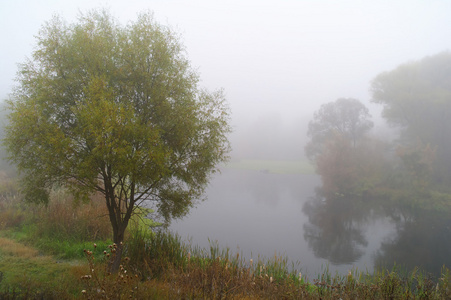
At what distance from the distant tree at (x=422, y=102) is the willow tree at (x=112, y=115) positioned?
37483 mm

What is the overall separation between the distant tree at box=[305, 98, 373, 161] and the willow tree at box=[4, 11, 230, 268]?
143 feet

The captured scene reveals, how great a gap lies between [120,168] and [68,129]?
7.97 feet

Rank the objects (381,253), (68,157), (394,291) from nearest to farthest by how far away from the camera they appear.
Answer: (394,291) < (68,157) < (381,253)

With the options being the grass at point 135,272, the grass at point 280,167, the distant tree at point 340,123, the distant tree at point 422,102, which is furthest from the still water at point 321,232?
the grass at point 280,167

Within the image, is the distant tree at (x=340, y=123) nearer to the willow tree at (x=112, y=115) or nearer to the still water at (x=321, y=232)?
the still water at (x=321, y=232)

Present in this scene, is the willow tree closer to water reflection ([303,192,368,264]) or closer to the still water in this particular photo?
the still water

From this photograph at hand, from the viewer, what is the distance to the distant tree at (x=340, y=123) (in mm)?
49594

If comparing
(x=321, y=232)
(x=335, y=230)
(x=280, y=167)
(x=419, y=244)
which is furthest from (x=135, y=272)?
(x=280, y=167)

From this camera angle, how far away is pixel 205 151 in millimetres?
8812

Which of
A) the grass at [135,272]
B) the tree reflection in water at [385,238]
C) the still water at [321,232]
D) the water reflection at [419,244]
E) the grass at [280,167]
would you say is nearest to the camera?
the grass at [135,272]

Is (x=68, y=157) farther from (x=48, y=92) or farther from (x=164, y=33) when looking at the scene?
(x=164, y=33)

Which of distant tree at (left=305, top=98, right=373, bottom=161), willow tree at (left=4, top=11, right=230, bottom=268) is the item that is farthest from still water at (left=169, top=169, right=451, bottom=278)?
distant tree at (left=305, top=98, right=373, bottom=161)

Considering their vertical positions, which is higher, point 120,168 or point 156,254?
point 120,168

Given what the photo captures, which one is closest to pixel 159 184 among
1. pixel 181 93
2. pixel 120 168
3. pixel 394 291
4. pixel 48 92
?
pixel 120 168
